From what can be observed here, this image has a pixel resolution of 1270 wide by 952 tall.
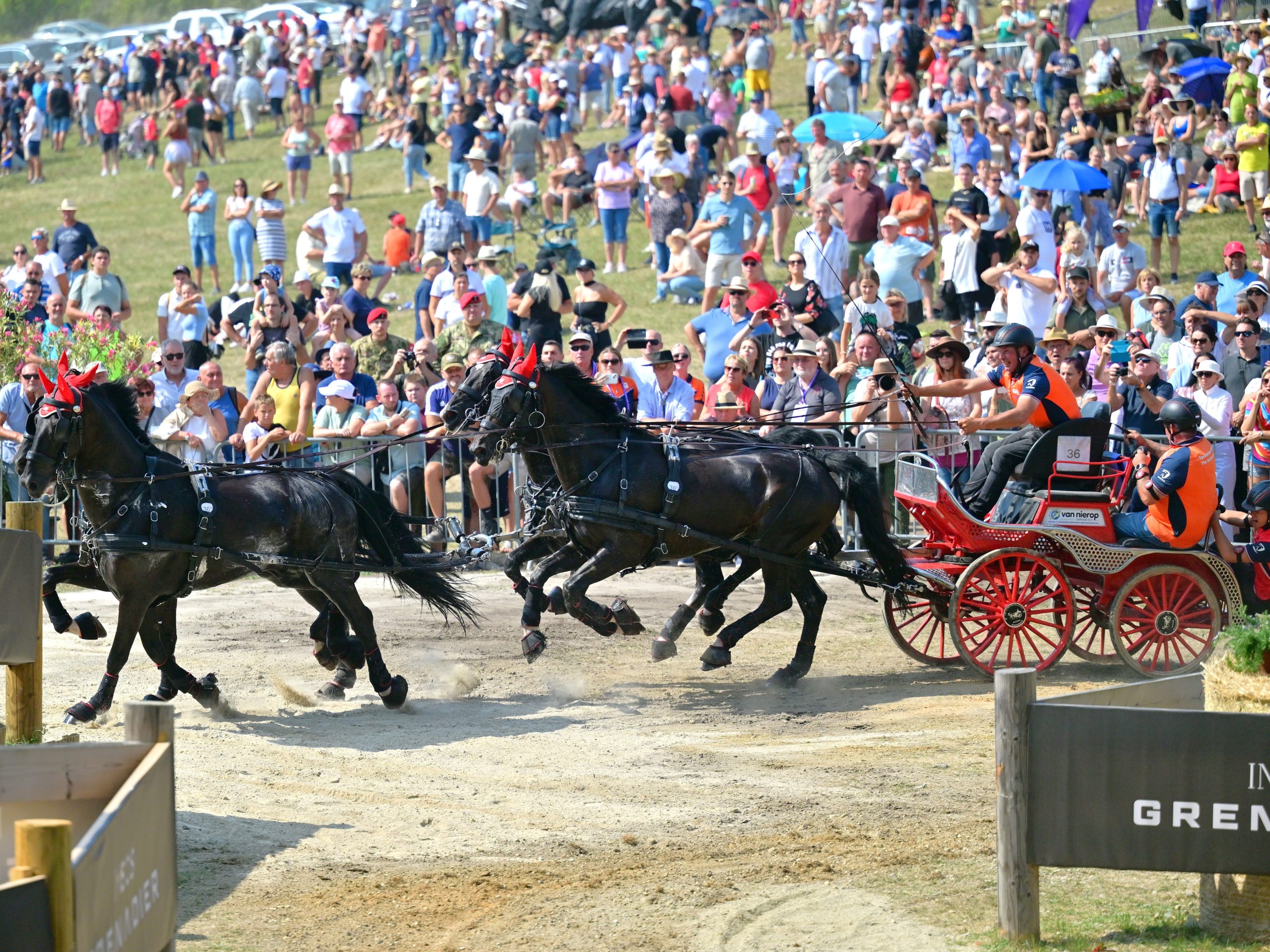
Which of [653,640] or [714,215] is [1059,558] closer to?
[653,640]

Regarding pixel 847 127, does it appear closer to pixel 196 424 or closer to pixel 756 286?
pixel 756 286

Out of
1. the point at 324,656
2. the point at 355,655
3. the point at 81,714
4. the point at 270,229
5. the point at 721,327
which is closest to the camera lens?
the point at 81,714

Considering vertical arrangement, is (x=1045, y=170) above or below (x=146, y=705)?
above

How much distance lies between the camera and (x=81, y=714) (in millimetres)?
9445

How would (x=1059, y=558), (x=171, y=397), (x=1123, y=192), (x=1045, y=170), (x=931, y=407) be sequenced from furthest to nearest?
(x=1123, y=192) → (x=1045, y=170) → (x=171, y=397) → (x=931, y=407) → (x=1059, y=558)

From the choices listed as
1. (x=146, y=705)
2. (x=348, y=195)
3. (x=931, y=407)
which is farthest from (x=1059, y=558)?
(x=348, y=195)

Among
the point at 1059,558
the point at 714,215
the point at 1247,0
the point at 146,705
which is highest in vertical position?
the point at 1247,0

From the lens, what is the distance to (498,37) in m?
35.8

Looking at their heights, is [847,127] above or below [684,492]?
above

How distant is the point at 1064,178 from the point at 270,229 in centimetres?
1035

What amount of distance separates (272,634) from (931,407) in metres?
5.35

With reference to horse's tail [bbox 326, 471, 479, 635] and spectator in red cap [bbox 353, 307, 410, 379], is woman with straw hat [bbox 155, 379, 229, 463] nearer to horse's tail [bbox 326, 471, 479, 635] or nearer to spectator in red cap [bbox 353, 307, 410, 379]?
spectator in red cap [bbox 353, 307, 410, 379]

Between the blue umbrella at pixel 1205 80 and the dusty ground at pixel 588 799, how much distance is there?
12.9 m

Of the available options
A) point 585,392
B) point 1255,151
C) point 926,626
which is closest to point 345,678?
point 585,392
